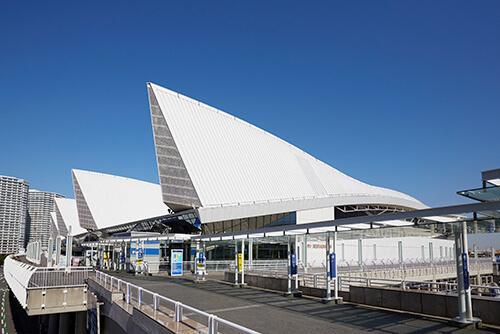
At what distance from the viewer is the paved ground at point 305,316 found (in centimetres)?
998

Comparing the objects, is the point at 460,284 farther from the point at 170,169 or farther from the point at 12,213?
the point at 12,213

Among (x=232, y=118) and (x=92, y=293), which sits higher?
(x=232, y=118)

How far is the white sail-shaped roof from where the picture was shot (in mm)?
42844

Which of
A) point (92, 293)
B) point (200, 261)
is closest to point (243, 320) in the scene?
point (92, 293)

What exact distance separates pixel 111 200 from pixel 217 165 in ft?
147

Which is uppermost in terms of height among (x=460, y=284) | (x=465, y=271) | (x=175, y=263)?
(x=465, y=271)

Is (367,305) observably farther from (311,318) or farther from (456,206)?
(456,206)

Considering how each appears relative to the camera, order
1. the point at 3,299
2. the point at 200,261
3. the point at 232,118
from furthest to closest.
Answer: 1. the point at 232,118
2. the point at 3,299
3. the point at 200,261

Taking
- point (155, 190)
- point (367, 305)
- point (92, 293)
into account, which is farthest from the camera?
point (155, 190)

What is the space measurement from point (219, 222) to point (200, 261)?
20007 mm

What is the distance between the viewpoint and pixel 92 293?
61.2 ft

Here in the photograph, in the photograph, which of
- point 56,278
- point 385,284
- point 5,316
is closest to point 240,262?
point 385,284

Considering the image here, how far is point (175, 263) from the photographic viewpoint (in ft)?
96.0

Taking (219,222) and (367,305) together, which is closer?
(367,305)
